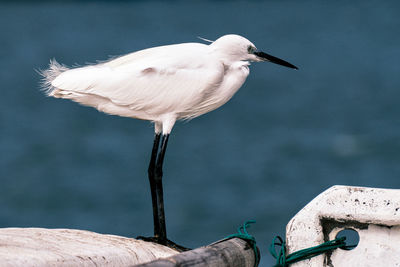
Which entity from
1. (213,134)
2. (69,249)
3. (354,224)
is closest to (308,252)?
(354,224)

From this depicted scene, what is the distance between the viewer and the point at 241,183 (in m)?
23.1

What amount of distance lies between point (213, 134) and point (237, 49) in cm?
2424

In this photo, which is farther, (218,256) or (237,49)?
(237,49)

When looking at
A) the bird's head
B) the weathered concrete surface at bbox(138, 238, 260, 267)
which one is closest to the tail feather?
the bird's head

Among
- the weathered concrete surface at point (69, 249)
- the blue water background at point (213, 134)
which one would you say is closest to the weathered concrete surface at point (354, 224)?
the weathered concrete surface at point (69, 249)

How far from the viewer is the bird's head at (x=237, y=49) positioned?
4.34 m

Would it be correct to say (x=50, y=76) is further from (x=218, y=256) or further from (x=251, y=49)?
(x=218, y=256)

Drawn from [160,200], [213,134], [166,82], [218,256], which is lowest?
[218,256]

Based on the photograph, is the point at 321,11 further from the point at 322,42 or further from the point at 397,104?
the point at 397,104

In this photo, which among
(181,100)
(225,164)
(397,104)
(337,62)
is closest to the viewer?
(181,100)

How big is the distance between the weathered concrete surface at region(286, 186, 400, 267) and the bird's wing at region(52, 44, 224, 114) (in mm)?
1424

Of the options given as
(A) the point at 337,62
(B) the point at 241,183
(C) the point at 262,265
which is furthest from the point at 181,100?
(A) the point at 337,62

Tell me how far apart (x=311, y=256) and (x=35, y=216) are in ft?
66.4

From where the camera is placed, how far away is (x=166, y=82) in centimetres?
443
